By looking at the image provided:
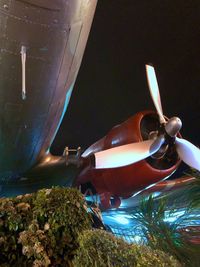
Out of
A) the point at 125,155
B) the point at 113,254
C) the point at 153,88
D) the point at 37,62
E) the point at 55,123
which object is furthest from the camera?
the point at 153,88

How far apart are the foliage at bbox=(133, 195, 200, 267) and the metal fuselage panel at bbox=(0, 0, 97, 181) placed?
96 centimetres

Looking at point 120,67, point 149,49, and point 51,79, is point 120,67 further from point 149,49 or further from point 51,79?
point 51,79

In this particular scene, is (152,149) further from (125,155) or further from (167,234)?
(167,234)

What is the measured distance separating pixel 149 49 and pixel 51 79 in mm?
1937

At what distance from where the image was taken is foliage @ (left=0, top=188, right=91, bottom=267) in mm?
1699

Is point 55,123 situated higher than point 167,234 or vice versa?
point 55,123

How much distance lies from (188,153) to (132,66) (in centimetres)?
141

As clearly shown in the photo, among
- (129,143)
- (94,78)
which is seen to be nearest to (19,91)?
(129,143)

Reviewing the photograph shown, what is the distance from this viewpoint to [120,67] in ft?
12.8

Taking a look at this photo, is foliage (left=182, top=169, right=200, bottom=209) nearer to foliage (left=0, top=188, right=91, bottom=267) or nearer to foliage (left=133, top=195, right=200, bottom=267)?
foliage (left=133, top=195, right=200, bottom=267)

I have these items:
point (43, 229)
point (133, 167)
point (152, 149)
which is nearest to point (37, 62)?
point (43, 229)

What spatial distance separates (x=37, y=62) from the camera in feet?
6.63

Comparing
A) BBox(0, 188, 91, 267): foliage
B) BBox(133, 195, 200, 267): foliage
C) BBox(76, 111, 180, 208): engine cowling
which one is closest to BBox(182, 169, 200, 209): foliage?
BBox(133, 195, 200, 267): foliage

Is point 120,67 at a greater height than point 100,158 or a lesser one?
greater
